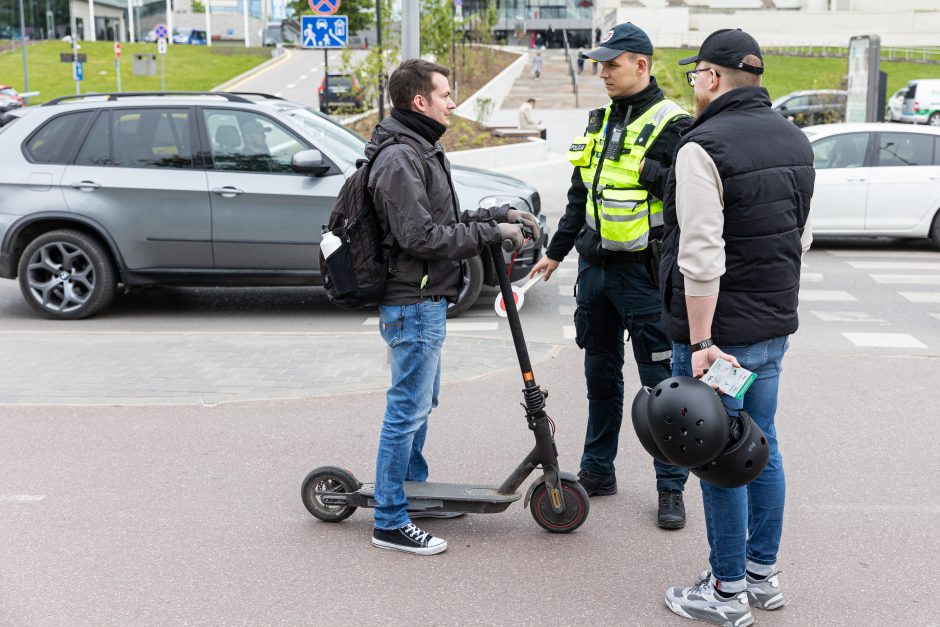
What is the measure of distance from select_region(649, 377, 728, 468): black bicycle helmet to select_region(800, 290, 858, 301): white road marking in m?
6.74

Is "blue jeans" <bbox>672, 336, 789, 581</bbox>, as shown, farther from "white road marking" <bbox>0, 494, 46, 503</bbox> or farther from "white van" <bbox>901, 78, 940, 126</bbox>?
"white van" <bbox>901, 78, 940, 126</bbox>

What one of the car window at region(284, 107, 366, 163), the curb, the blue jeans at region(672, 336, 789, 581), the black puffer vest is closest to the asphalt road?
the blue jeans at region(672, 336, 789, 581)

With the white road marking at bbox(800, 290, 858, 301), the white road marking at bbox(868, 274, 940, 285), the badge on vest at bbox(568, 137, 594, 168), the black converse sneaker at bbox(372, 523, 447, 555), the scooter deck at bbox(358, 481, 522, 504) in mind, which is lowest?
the white road marking at bbox(868, 274, 940, 285)

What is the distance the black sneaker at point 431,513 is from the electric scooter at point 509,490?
16mm

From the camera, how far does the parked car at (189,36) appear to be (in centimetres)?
8554

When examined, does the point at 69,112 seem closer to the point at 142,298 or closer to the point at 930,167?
the point at 142,298

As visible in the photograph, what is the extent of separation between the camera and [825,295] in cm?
1008

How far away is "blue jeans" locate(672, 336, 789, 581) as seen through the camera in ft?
11.9

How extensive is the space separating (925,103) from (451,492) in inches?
1296

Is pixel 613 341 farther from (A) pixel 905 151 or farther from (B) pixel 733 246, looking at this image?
(A) pixel 905 151

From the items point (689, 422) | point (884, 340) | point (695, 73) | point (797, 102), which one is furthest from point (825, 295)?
point (797, 102)

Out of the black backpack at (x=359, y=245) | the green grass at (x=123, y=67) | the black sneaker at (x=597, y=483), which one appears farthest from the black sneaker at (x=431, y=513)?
the green grass at (x=123, y=67)

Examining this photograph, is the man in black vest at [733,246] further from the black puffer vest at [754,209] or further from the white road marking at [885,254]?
the white road marking at [885,254]

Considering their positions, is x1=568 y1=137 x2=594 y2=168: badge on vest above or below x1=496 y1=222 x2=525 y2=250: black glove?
above
